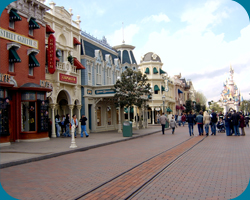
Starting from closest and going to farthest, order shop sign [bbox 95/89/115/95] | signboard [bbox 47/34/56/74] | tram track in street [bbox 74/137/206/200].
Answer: tram track in street [bbox 74/137/206/200] < signboard [bbox 47/34/56/74] < shop sign [bbox 95/89/115/95]

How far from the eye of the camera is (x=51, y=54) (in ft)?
68.8

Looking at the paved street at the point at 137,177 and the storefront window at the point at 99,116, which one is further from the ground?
the storefront window at the point at 99,116

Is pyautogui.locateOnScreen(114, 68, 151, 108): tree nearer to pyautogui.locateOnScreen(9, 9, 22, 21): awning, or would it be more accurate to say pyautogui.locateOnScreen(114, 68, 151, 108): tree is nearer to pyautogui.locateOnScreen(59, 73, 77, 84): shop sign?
pyautogui.locateOnScreen(59, 73, 77, 84): shop sign

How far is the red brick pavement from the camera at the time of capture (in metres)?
6.11

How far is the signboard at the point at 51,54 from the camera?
20.9 m

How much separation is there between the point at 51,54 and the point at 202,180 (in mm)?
16354

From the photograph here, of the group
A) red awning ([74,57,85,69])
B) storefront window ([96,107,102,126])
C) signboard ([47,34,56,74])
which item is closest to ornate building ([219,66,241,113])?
storefront window ([96,107,102,126])

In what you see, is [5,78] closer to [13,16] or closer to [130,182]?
[13,16]

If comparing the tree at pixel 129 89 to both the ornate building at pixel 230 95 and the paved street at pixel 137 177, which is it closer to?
the paved street at pixel 137 177

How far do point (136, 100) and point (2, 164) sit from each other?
1850cm

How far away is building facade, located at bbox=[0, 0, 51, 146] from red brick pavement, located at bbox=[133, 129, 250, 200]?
10.9 meters

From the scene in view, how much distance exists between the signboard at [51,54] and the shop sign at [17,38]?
134cm

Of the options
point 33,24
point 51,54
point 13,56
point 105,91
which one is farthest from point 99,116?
point 13,56

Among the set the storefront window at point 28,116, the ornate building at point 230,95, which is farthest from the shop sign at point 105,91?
the ornate building at point 230,95
